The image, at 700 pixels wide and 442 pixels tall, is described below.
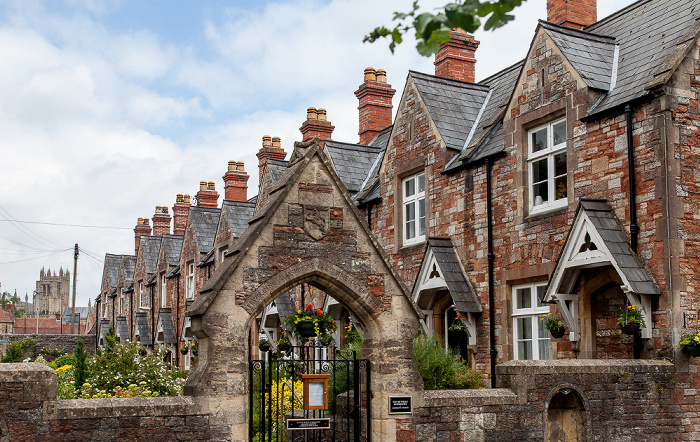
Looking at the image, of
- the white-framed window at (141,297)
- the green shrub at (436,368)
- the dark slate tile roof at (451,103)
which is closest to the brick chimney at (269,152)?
the dark slate tile roof at (451,103)

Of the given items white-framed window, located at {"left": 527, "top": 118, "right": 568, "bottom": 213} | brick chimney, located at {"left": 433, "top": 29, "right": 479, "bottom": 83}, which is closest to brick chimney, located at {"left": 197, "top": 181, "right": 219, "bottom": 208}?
brick chimney, located at {"left": 433, "top": 29, "right": 479, "bottom": 83}

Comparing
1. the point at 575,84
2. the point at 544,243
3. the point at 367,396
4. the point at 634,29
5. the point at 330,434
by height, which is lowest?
the point at 330,434

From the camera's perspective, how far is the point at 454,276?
1584 cm

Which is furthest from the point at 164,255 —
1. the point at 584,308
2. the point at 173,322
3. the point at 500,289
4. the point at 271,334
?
the point at 584,308

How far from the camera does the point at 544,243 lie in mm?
14055

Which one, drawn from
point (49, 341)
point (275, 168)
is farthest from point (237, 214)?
point (49, 341)

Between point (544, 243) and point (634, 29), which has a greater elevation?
point (634, 29)

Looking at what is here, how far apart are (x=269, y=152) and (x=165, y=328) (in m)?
8.81

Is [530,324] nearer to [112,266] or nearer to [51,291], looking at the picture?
[112,266]

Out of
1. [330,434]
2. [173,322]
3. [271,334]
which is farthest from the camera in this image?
[173,322]

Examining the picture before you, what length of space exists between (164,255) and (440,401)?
26.8 m

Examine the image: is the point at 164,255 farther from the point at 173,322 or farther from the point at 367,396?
the point at 367,396

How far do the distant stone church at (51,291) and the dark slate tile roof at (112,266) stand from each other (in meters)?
89.9

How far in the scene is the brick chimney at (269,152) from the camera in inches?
1155
